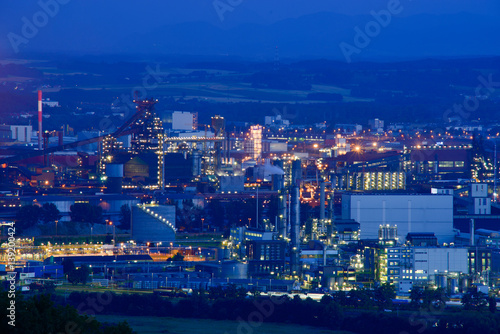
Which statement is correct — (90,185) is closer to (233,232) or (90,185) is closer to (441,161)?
(233,232)

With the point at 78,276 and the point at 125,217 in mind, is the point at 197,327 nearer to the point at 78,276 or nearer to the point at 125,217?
the point at 78,276

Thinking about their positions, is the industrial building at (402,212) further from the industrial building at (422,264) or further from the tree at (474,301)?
the tree at (474,301)

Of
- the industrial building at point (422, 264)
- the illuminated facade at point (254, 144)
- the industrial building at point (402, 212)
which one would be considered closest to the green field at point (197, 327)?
the industrial building at point (422, 264)

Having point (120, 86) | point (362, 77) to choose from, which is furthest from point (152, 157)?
point (362, 77)

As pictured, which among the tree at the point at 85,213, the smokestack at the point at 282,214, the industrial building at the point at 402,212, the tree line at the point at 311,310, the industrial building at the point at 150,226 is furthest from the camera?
the tree at the point at 85,213

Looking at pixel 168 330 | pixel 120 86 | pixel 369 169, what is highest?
pixel 120 86

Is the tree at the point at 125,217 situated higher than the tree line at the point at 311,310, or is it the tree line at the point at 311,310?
the tree at the point at 125,217

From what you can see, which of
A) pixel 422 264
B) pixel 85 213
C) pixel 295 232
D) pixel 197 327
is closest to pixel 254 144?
pixel 85 213
